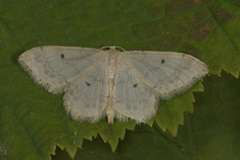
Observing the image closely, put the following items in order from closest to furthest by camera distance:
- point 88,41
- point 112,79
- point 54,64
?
point 54,64 < point 112,79 < point 88,41

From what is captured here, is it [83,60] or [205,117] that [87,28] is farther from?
[205,117]

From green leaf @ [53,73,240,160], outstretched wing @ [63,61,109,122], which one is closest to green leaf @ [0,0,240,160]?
outstretched wing @ [63,61,109,122]

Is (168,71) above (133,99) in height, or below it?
above

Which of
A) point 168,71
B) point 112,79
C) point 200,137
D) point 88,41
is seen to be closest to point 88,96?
point 112,79

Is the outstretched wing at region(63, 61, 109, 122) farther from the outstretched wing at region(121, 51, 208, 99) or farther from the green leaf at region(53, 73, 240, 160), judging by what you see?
→ the green leaf at region(53, 73, 240, 160)

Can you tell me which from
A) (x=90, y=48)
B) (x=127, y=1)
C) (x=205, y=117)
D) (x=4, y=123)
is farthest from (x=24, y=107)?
(x=205, y=117)

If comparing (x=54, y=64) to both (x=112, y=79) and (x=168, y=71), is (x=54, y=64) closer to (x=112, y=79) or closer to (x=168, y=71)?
(x=112, y=79)

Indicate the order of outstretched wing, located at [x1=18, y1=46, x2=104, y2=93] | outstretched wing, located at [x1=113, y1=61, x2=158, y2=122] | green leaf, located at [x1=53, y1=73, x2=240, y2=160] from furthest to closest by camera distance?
green leaf, located at [x1=53, y1=73, x2=240, y2=160] < outstretched wing, located at [x1=113, y1=61, x2=158, y2=122] < outstretched wing, located at [x1=18, y1=46, x2=104, y2=93]

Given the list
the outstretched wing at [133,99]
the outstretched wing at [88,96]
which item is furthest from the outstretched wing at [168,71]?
the outstretched wing at [88,96]
